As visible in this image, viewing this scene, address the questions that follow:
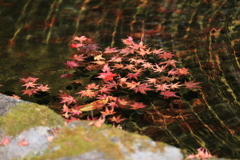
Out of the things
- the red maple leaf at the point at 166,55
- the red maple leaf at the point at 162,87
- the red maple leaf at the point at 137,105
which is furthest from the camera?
the red maple leaf at the point at 166,55

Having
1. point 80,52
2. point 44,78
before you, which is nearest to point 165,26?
point 80,52

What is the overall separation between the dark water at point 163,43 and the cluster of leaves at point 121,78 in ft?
0.61

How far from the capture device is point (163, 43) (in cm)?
528

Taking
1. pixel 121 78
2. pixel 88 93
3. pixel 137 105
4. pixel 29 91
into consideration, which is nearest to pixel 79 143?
pixel 137 105

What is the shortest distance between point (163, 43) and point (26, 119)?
2955 mm

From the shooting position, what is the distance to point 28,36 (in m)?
5.55

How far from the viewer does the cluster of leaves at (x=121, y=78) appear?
385cm

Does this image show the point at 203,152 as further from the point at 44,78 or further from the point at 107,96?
the point at 44,78

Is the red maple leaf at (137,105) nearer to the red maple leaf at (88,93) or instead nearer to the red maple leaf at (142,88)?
the red maple leaf at (142,88)

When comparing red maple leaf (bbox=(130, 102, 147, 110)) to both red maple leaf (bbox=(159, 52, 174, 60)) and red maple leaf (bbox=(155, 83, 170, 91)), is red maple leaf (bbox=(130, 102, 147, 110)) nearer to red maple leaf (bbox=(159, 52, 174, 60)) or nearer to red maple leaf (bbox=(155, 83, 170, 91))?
red maple leaf (bbox=(155, 83, 170, 91))

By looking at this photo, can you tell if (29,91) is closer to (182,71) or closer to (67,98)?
(67,98)

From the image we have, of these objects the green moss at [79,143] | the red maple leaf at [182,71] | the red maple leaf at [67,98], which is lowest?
the green moss at [79,143]

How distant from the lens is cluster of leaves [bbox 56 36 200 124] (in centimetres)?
385

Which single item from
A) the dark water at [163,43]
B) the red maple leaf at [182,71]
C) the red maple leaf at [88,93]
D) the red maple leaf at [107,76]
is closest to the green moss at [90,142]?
the dark water at [163,43]
